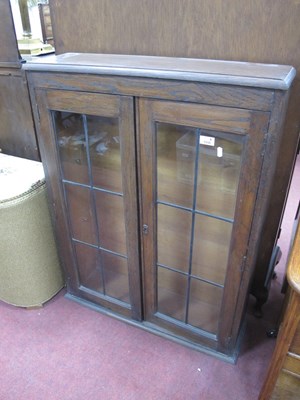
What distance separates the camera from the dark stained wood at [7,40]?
139cm

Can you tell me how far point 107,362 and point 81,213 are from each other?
73 centimetres

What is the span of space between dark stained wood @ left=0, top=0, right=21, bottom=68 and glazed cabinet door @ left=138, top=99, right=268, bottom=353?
0.80 meters

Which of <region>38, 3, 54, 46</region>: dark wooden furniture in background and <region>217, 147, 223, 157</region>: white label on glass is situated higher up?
<region>38, 3, 54, 46</region>: dark wooden furniture in background

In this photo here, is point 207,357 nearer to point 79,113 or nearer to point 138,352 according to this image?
point 138,352

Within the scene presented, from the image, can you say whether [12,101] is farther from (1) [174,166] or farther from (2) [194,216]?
(2) [194,216]

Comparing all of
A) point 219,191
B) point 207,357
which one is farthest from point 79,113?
point 207,357

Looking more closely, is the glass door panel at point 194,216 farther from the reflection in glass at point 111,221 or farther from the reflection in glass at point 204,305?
the reflection in glass at point 111,221

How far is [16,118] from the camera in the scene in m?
1.67

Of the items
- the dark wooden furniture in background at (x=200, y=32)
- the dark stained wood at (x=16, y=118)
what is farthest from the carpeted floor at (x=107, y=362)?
the dark stained wood at (x=16, y=118)

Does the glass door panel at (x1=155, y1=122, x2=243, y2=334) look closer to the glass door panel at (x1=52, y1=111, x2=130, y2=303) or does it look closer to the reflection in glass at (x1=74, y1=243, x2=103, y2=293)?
the glass door panel at (x1=52, y1=111, x2=130, y2=303)

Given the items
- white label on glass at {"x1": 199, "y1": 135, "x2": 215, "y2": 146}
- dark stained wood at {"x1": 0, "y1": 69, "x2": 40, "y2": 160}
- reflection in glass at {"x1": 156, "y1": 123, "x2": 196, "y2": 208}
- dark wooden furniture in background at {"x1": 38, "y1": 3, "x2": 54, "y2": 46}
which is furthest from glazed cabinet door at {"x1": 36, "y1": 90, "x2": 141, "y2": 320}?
dark wooden furniture in background at {"x1": 38, "y1": 3, "x2": 54, "y2": 46}

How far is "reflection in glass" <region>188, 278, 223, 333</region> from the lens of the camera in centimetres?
141

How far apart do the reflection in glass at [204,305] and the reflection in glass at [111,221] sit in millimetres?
379

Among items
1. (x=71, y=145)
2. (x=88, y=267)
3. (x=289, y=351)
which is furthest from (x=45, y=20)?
(x=289, y=351)
